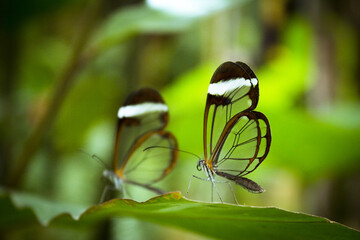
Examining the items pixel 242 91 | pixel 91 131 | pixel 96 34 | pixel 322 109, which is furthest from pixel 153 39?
→ pixel 242 91

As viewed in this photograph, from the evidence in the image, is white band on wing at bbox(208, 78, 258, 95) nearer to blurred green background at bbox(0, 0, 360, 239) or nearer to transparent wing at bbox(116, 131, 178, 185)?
transparent wing at bbox(116, 131, 178, 185)

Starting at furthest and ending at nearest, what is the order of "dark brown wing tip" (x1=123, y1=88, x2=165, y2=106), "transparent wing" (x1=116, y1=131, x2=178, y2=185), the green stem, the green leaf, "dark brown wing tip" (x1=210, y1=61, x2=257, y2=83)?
1. the green stem
2. "transparent wing" (x1=116, y1=131, x2=178, y2=185)
3. "dark brown wing tip" (x1=123, y1=88, x2=165, y2=106)
4. "dark brown wing tip" (x1=210, y1=61, x2=257, y2=83)
5. the green leaf

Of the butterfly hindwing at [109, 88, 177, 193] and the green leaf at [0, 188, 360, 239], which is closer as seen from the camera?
the green leaf at [0, 188, 360, 239]

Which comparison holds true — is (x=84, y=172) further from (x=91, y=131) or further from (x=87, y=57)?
(x=87, y=57)

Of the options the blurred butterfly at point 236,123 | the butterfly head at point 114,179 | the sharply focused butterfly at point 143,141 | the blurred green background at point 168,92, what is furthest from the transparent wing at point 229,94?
the blurred green background at point 168,92

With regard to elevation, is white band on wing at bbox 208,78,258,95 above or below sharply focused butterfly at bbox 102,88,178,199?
above

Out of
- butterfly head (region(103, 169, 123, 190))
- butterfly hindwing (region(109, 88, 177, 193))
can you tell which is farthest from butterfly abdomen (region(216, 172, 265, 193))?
butterfly head (region(103, 169, 123, 190))

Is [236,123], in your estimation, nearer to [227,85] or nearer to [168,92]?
[227,85]

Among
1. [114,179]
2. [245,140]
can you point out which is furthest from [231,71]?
[114,179]
